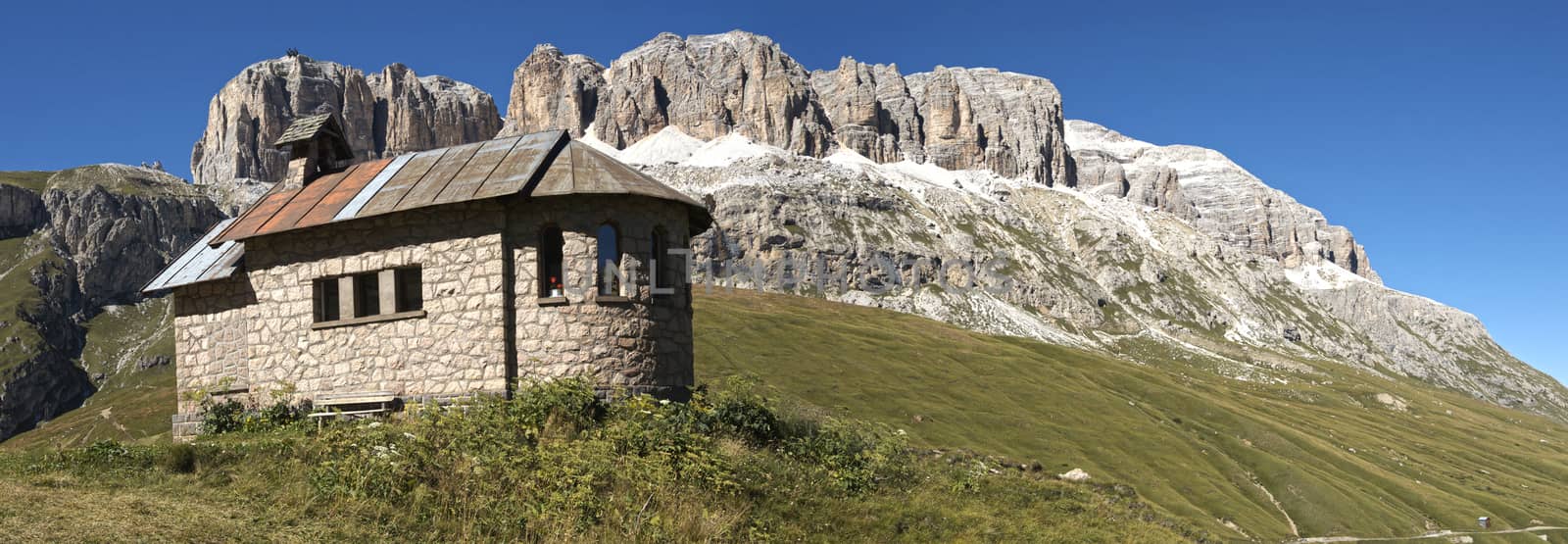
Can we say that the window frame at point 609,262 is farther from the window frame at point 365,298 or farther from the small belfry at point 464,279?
the window frame at point 365,298

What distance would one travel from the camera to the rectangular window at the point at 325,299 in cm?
3073

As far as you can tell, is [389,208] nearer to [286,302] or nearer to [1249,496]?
A: [286,302]

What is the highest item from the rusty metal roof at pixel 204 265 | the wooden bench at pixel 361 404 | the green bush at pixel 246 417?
the rusty metal roof at pixel 204 265

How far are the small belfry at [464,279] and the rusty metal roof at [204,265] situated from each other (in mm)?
383

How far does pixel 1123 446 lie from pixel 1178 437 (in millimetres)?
14921

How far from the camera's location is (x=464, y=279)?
2844 centimetres

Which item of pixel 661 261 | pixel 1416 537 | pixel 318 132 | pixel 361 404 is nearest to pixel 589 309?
pixel 661 261

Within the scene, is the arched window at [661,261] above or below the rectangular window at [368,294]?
above

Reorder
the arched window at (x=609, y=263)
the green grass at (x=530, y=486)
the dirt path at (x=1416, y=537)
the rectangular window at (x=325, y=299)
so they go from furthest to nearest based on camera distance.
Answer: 1. the dirt path at (x=1416, y=537)
2. the rectangular window at (x=325, y=299)
3. the arched window at (x=609, y=263)
4. the green grass at (x=530, y=486)

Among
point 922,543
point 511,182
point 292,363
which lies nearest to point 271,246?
point 292,363

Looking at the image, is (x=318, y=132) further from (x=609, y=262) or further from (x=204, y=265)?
(x=609, y=262)

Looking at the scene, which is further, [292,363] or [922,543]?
[292,363]

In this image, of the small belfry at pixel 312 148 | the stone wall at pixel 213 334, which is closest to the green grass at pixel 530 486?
the stone wall at pixel 213 334

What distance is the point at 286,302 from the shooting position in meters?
31.0
